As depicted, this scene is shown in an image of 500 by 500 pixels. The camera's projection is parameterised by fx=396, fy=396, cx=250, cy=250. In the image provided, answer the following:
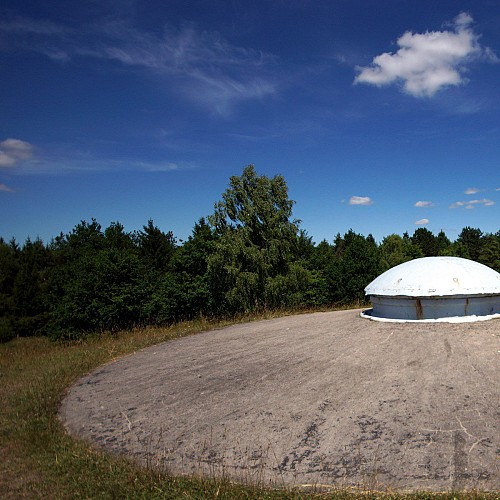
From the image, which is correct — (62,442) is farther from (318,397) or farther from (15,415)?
(318,397)

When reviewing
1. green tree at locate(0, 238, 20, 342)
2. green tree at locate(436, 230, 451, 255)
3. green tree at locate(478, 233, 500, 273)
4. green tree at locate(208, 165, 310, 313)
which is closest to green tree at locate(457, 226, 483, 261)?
green tree at locate(436, 230, 451, 255)

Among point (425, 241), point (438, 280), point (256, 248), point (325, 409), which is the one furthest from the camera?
point (425, 241)

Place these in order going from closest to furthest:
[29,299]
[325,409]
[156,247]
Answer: [325,409], [29,299], [156,247]

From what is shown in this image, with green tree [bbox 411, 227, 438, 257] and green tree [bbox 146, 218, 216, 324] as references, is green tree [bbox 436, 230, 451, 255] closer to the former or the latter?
green tree [bbox 411, 227, 438, 257]

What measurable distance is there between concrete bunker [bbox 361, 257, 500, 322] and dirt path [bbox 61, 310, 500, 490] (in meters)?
0.29

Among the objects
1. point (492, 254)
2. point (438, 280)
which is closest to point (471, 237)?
point (492, 254)

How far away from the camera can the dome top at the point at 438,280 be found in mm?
6781

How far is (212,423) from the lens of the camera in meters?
4.91

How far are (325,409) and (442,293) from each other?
3257 millimetres

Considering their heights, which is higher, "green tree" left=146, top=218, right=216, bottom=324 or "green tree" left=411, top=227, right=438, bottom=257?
"green tree" left=411, top=227, right=438, bottom=257

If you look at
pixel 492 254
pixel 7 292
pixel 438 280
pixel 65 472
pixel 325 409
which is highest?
pixel 492 254

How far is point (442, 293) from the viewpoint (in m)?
6.71

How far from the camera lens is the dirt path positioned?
3.82 metres

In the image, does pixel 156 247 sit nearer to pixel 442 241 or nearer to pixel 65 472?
pixel 65 472
